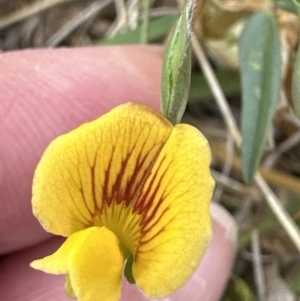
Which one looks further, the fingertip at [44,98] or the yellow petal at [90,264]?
the fingertip at [44,98]

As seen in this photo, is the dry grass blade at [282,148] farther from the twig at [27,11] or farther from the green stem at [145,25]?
the twig at [27,11]

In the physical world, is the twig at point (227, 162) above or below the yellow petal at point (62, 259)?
below

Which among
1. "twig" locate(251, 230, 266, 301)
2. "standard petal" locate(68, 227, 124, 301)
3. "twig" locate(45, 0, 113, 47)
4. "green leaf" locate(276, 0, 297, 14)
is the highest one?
"green leaf" locate(276, 0, 297, 14)

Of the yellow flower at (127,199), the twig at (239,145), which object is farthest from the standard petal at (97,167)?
the twig at (239,145)

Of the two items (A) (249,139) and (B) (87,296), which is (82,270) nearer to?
(B) (87,296)

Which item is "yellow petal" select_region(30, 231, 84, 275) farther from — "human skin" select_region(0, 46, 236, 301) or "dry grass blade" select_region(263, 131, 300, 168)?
"dry grass blade" select_region(263, 131, 300, 168)

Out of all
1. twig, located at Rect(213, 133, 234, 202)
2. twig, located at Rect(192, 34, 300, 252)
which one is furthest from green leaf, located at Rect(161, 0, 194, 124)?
twig, located at Rect(213, 133, 234, 202)

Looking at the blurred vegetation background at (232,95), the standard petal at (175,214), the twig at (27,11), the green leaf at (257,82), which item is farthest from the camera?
the twig at (27,11)

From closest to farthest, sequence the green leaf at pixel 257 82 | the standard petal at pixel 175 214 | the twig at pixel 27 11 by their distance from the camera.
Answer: the standard petal at pixel 175 214
the green leaf at pixel 257 82
the twig at pixel 27 11

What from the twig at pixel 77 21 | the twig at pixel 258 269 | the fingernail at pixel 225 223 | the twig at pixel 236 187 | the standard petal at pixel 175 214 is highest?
the standard petal at pixel 175 214
